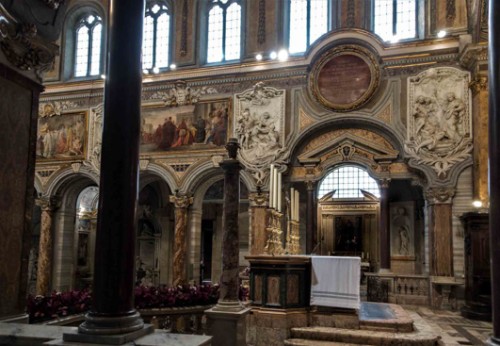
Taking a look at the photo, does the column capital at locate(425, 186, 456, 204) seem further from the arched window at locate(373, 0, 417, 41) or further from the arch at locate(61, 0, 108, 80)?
the arch at locate(61, 0, 108, 80)

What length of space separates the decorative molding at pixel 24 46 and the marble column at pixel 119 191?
1.07 metres

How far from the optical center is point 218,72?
16.6 metres

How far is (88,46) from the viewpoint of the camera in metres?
19.1

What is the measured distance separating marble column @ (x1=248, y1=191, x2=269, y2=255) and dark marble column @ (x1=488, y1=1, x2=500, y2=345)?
38.1 ft

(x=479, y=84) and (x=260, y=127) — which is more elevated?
(x=479, y=84)

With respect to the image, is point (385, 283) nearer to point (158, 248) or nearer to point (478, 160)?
point (478, 160)

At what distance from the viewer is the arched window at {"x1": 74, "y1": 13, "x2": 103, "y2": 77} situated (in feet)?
62.1

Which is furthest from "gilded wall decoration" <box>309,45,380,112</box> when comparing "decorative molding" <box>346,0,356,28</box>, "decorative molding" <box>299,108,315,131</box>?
"decorative molding" <box>346,0,356,28</box>

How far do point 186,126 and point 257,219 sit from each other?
408 cm

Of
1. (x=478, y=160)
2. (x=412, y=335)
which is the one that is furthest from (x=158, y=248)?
(x=412, y=335)

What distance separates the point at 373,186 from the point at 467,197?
248 inches

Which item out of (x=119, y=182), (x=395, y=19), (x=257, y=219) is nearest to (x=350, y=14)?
(x=395, y=19)

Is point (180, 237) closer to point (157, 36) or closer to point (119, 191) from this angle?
point (157, 36)

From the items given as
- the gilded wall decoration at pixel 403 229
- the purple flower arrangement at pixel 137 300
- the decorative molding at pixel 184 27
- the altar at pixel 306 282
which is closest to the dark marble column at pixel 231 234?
the altar at pixel 306 282
